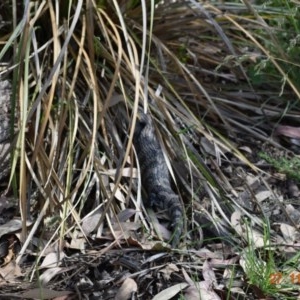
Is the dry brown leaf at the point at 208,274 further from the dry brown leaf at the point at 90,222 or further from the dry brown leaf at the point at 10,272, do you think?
the dry brown leaf at the point at 10,272

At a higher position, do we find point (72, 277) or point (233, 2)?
point (233, 2)

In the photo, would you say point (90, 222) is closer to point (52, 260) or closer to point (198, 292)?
point (52, 260)

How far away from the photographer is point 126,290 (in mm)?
2678

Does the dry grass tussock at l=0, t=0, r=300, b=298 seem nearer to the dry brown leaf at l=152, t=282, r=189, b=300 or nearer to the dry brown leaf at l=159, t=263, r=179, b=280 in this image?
the dry brown leaf at l=159, t=263, r=179, b=280

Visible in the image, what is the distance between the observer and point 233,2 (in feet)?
12.8

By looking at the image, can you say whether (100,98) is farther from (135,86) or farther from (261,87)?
(261,87)

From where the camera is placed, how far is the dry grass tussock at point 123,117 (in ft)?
9.77

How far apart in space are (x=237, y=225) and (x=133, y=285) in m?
0.54

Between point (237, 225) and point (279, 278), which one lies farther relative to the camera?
point (237, 225)

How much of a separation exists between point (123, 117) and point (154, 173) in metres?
0.29

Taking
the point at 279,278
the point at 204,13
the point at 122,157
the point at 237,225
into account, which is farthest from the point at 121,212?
the point at 204,13

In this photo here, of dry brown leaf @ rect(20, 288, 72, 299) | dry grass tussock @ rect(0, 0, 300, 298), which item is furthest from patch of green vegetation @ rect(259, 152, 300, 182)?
dry brown leaf @ rect(20, 288, 72, 299)

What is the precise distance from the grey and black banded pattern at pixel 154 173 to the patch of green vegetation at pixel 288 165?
441 millimetres

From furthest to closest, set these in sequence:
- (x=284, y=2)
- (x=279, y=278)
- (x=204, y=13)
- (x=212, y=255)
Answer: (x=284, y=2), (x=204, y=13), (x=212, y=255), (x=279, y=278)
